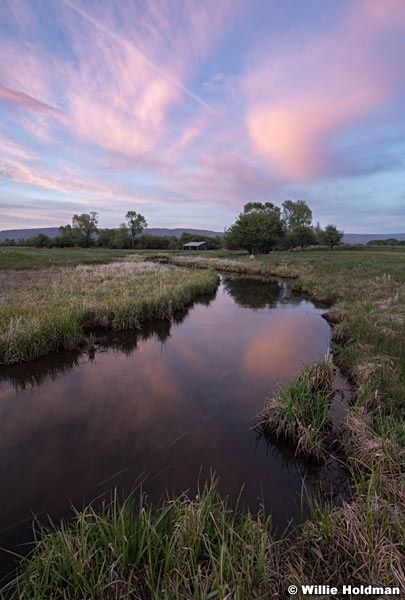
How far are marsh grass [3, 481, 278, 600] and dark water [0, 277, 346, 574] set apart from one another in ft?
4.66

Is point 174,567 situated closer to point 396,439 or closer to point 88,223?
point 396,439

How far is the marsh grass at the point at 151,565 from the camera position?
8.86ft

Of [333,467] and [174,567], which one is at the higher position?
[174,567]

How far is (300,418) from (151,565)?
430 cm

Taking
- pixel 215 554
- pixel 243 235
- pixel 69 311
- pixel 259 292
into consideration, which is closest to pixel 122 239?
pixel 243 235

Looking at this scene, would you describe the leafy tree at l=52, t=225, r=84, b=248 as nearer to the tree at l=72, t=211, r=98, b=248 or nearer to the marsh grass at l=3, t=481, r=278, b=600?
the tree at l=72, t=211, r=98, b=248

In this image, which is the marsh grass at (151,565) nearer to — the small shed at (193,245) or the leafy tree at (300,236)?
the leafy tree at (300,236)

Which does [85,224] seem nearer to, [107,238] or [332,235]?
[107,238]

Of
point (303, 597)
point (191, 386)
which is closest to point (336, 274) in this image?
point (191, 386)

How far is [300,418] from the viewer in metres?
6.18

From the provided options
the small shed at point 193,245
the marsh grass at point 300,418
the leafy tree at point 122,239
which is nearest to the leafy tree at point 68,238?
the leafy tree at point 122,239

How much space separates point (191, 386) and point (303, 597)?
6.24m

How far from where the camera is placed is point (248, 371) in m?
9.66

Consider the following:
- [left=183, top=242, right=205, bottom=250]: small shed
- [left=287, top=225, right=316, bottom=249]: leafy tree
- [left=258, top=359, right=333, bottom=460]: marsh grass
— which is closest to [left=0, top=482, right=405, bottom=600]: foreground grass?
[left=258, top=359, right=333, bottom=460]: marsh grass
